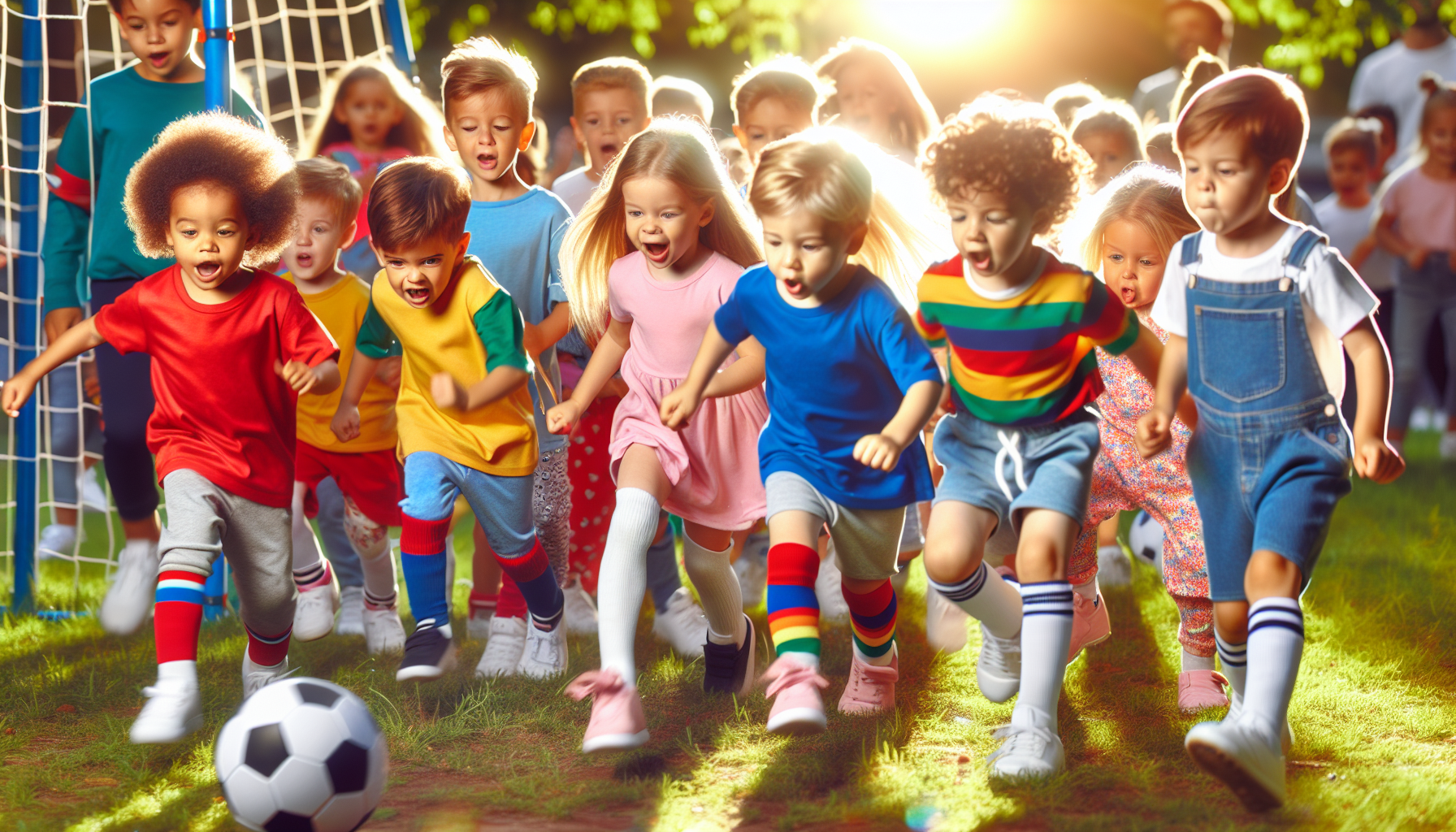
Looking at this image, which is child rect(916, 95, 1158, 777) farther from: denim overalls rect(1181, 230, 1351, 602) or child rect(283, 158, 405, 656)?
child rect(283, 158, 405, 656)

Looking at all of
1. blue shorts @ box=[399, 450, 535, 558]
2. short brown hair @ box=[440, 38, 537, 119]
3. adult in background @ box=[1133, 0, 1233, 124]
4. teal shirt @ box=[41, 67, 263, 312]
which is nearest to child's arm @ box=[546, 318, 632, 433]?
blue shorts @ box=[399, 450, 535, 558]

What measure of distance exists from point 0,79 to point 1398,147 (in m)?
9.91

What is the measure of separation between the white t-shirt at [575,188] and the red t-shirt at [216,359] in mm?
1611

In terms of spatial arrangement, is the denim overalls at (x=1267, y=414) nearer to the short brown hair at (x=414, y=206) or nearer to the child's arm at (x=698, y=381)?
the child's arm at (x=698, y=381)

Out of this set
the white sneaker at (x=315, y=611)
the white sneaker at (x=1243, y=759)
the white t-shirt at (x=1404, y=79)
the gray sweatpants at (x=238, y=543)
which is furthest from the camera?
the white t-shirt at (x=1404, y=79)

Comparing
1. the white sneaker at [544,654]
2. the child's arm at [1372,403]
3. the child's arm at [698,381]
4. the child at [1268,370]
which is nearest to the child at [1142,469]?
the child at [1268,370]

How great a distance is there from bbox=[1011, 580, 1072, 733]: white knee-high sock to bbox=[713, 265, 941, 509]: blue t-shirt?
49cm

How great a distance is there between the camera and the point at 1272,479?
136 inches

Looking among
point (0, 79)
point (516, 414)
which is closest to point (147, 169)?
point (516, 414)

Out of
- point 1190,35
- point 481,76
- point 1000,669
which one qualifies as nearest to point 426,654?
point 1000,669

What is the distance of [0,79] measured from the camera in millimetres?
5664

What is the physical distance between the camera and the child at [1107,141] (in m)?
5.89

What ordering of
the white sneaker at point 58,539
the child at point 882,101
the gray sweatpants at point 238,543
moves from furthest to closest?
the white sneaker at point 58,539 < the child at point 882,101 < the gray sweatpants at point 238,543

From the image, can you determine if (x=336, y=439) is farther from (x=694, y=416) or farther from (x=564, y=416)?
(x=694, y=416)
